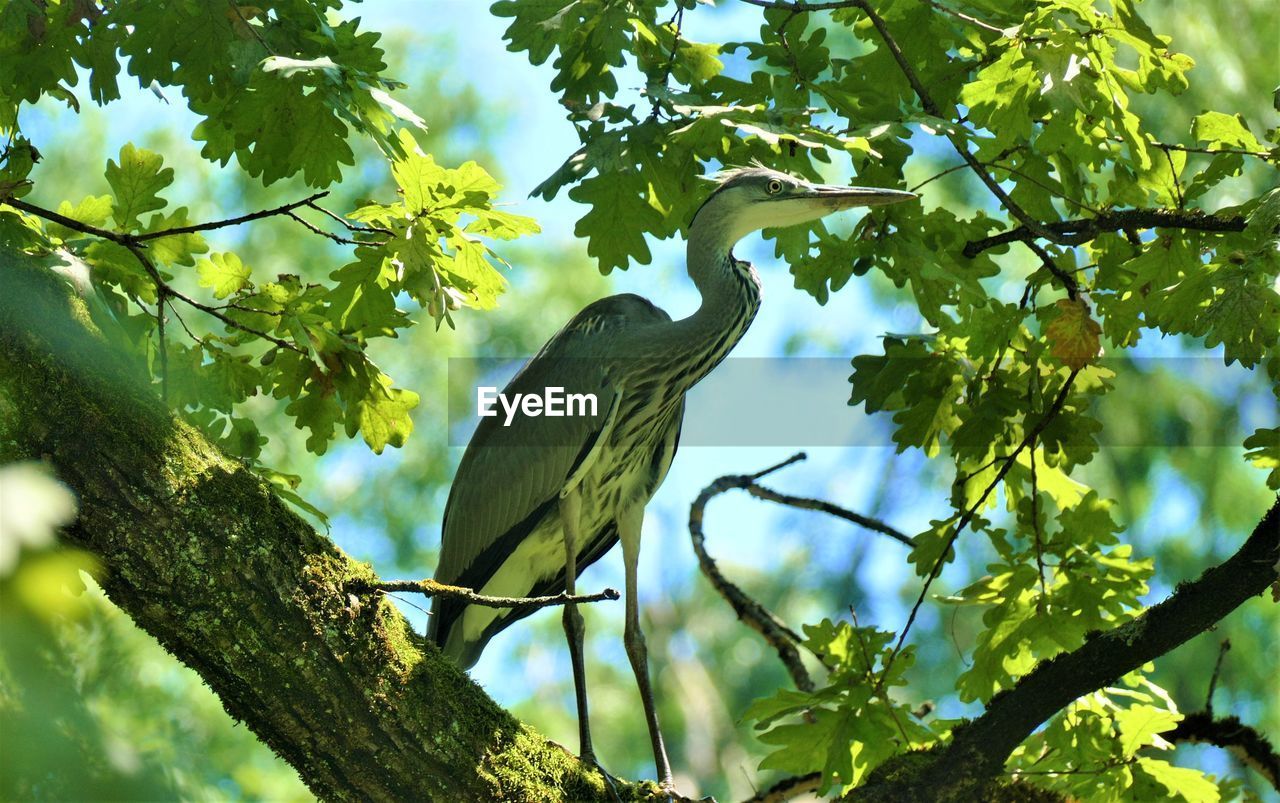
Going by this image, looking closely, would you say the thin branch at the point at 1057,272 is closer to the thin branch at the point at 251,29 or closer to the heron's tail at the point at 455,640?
the thin branch at the point at 251,29

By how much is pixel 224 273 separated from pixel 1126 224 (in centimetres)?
201

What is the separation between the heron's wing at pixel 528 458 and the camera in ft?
12.5

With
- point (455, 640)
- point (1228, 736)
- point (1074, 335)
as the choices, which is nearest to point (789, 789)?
point (1228, 736)

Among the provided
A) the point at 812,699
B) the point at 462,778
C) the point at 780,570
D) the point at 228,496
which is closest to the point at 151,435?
the point at 228,496

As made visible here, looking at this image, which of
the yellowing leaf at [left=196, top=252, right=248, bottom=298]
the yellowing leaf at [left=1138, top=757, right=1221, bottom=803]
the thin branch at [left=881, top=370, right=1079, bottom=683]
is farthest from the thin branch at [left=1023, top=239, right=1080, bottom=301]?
the yellowing leaf at [left=196, top=252, right=248, bottom=298]

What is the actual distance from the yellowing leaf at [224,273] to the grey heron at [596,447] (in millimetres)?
1210

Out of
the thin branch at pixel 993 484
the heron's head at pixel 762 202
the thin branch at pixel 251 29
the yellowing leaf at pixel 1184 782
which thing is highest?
the heron's head at pixel 762 202

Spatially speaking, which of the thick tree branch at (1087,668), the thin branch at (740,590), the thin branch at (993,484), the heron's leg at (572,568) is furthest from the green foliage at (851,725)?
the heron's leg at (572,568)

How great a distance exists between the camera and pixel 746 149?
8.96 feet

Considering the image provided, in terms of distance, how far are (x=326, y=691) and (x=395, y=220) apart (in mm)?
934

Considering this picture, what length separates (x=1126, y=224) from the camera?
9.19ft

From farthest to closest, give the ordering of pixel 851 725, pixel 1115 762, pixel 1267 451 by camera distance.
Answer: pixel 851 725 < pixel 1115 762 < pixel 1267 451

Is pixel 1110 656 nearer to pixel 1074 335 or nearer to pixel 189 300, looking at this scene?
pixel 1074 335

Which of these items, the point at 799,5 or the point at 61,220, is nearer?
the point at 61,220
